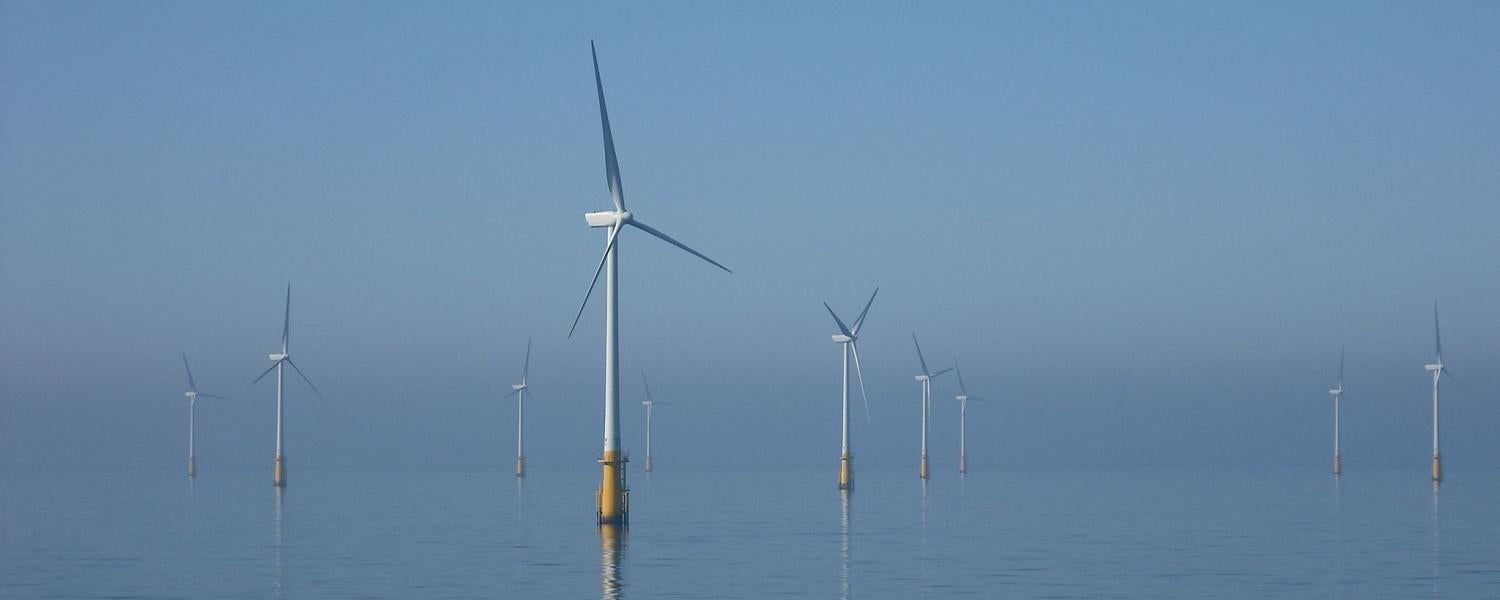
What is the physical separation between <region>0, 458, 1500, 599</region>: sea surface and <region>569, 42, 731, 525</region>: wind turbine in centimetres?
196

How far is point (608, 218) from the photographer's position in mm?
85812

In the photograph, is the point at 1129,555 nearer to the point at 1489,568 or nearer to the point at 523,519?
the point at 1489,568

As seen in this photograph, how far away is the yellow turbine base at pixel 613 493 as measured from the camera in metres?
81.7

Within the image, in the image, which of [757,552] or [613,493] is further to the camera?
[613,493]

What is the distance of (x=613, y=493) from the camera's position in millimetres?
84562

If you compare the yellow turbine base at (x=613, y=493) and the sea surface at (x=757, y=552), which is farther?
the yellow turbine base at (x=613, y=493)

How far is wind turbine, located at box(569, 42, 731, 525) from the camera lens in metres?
80.8

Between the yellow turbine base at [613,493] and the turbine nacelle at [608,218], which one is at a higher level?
the turbine nacelle at [608,218]

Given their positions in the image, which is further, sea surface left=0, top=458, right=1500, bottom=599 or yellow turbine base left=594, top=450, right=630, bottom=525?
yellow turbine base left=594, top=450, right=630, bottom=525

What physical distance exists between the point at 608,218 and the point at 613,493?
12571 mm

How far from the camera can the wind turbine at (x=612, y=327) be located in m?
80.8

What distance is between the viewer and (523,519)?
117 meters

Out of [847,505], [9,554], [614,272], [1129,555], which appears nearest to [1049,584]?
[1129,555]

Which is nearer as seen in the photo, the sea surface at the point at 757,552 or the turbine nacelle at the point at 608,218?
the sea surface at the point at 757,552
